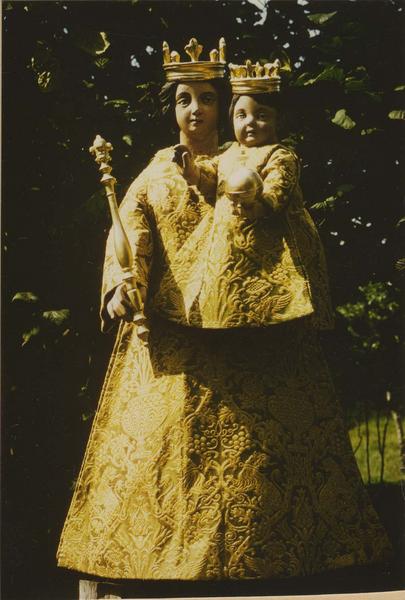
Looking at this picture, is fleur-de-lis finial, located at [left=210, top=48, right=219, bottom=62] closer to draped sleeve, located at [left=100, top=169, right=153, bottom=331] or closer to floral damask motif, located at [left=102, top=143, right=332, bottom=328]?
floral damask motif, located at [left=102, top=143, right=332, bottom=328]

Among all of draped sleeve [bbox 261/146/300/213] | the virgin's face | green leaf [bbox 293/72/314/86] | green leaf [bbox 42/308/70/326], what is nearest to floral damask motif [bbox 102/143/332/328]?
draped sleeve [bbox 261/146/300/213]

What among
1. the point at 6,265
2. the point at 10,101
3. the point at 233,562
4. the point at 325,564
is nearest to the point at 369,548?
the point at 325,564

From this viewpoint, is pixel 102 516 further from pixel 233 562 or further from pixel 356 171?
pixel 356 171

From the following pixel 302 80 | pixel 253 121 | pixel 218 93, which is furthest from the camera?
pixel 302 80

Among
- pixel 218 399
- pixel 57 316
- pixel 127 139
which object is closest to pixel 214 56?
pixel 127 139

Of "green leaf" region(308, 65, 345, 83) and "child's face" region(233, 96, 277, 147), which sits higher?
"green leaf" region(308, 65, 345, 83)

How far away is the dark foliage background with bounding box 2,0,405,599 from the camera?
5.72 m

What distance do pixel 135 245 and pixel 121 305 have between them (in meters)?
0.25

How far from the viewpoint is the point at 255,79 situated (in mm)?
4949

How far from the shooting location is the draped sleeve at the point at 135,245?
16.3ft

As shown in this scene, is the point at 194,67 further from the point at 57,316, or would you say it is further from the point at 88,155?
the point at 57,316

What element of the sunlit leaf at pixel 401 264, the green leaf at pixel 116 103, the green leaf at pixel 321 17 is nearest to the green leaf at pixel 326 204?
the sunlit leaf at pixel 401 264

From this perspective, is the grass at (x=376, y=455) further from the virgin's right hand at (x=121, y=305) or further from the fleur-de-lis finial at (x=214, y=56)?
the fleur-de-lis finial at (x=214, y=56)

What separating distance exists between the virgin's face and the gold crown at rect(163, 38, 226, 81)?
3cm
